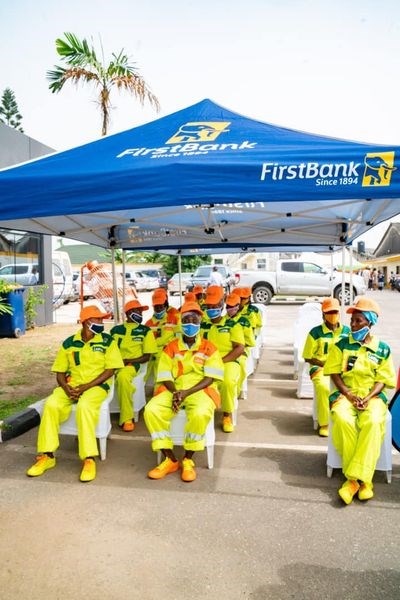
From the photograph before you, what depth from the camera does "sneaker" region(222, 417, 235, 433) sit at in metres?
4.98

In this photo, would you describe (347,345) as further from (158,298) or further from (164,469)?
(158,298)

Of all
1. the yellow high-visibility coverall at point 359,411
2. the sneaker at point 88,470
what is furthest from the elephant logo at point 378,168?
the sneaker at point 88,470

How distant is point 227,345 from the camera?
212 inches

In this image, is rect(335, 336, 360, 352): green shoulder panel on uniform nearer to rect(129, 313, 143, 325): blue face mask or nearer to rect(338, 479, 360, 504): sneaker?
rect(338, 479, 360, 504): sneaker

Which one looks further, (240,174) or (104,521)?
(240,174)

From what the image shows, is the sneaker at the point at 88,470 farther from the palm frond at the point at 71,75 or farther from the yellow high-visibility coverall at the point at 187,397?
the palm frond at the point at 71,75

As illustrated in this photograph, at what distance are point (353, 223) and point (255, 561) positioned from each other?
462cm

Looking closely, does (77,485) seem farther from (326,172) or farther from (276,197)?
(326,172)

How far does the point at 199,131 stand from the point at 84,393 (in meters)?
2.66

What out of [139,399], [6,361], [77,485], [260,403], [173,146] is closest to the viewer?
[77,485]

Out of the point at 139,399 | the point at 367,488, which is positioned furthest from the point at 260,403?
the point at 367,488

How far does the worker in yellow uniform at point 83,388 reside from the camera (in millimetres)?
3986

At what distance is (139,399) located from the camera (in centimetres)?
531

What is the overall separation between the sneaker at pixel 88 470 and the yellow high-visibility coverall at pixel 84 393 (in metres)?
0.08
